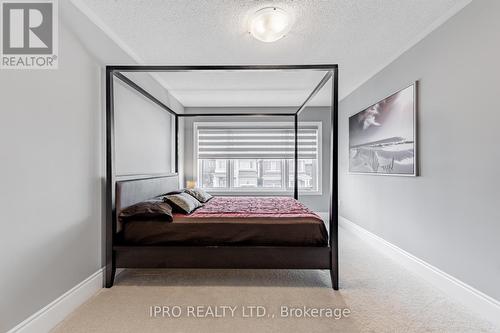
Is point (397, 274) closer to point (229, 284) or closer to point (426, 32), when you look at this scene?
point (229, 284)

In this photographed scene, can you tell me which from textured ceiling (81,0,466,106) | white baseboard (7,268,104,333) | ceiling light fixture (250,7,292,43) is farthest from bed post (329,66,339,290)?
white baseboard (7,268,104,333)

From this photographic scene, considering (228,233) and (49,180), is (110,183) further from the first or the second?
(228,233)

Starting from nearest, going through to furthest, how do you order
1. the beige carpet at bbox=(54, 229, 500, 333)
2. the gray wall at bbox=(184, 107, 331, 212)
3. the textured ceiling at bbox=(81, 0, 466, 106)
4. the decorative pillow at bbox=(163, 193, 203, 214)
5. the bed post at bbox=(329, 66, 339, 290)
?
the beige carpet at bbox=(54, 229, 500, 333)
the textured ceiling at bbox=(81, 0, 466, 106)
the bed post at bbox=(329, 66, 339, 290)
the decorative pillow at bbox=(163, 193, 203, 214)
the gray wall at bbox=(184, 107, 331, 212)

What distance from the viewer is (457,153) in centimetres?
219

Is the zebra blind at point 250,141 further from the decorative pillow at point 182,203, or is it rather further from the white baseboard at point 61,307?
the white baseboard at point 61,307

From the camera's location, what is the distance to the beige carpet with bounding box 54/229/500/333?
1.82 metres

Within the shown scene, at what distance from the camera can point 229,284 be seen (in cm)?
246

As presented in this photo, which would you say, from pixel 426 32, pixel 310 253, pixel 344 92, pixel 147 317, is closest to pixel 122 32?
pixel 147 317

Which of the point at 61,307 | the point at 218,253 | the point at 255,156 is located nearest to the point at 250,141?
the point at 255,156

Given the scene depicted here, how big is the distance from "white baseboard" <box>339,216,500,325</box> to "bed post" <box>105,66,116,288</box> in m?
3.13

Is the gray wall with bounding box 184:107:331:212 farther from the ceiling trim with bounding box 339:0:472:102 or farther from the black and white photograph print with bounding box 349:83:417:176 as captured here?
the ceiling trim with bounding box 339:0:472:102

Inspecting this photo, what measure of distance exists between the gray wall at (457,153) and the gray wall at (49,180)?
10.8 feet

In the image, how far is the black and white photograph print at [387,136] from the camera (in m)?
2.78

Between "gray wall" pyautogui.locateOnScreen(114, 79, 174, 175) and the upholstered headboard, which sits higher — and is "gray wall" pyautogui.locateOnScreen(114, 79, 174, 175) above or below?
above
